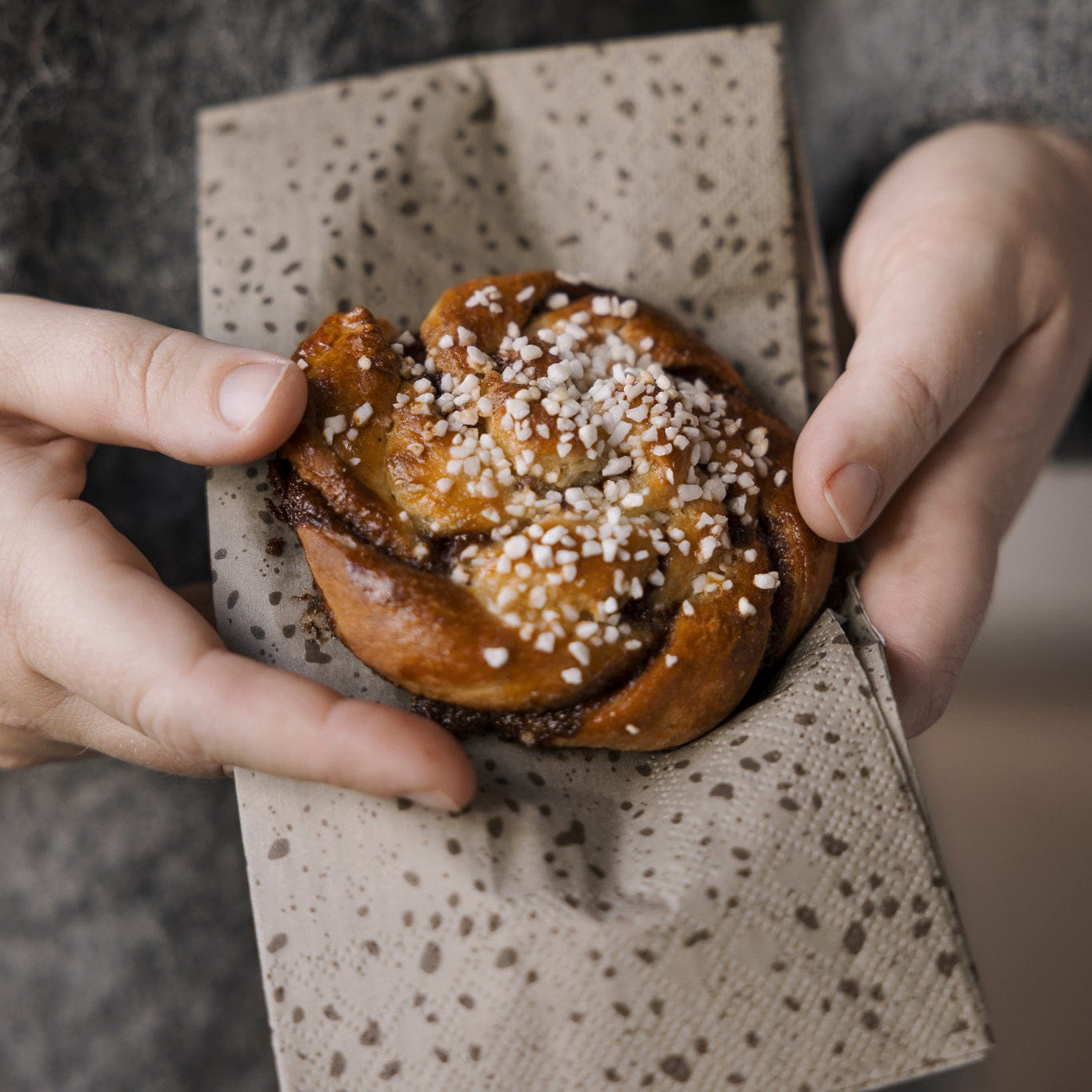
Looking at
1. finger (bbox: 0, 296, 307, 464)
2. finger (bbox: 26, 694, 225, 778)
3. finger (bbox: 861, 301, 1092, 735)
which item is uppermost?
finger (bbox: 0, 296, 307, 464)

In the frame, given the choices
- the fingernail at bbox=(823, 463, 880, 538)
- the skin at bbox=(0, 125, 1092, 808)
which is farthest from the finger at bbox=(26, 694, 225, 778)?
the fingernail at bbox=(823, 463, 880, 538)

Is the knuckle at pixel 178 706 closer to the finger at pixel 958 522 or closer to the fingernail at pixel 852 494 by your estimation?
the fingernail at pixel 852 494

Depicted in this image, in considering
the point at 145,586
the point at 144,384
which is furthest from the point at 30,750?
the point at 144,384

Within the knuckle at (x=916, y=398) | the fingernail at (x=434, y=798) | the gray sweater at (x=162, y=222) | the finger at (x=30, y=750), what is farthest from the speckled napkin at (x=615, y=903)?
the gray sweater at (x=162, y=222)

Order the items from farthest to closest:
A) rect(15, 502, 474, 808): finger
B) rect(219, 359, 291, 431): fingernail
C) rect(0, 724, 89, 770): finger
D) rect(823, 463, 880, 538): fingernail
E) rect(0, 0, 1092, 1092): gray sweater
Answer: rect(0, 0, 1092, 1092): gray sweater → rect(0, 724, 89, 770): finger → rect(823, 463, 880, 538): fingernail → rect(219, 359, 291, 431): fingernail → rect(15, 502, 474, 808): finger

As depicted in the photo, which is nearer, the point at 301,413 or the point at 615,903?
the point at 615,903

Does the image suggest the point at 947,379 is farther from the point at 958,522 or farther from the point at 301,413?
the point at 301,413

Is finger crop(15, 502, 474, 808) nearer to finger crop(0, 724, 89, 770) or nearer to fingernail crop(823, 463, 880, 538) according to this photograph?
finger crop(0, 724, 89, 770)

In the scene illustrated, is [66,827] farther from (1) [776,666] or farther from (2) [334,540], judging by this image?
(1) [776,666]
